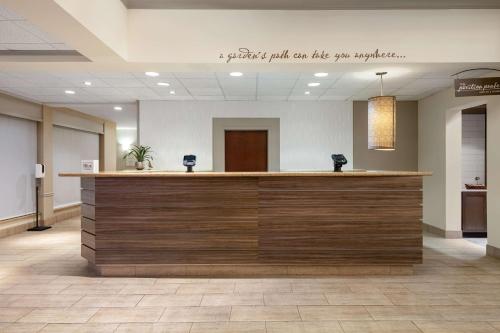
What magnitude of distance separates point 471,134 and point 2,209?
10335mm

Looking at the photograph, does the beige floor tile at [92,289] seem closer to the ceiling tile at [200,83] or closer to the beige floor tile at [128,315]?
the beige floor tile at [128,315]

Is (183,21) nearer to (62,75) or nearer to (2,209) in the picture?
(62,75)

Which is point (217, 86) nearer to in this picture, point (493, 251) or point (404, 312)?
point (404, 312)

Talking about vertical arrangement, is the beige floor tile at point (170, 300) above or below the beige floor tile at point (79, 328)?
above

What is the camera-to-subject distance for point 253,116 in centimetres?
861

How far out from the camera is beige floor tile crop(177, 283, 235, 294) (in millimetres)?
4320

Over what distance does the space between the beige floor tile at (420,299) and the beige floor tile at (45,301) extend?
11.4 ft

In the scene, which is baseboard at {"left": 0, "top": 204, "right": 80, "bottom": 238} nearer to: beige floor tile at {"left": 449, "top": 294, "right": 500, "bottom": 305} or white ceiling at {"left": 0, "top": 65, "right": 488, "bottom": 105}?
white ceiling at {"left": 0, "top": 65, "right": 488, "bottom": 105}

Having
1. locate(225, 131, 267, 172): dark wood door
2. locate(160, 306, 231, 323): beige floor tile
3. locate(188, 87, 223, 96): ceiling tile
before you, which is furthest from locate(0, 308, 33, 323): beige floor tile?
locate(225, 131, 267, 172): dark wood door

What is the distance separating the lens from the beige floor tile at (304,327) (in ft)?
10.8

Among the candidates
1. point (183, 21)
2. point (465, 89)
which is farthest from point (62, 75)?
point (465, 89)

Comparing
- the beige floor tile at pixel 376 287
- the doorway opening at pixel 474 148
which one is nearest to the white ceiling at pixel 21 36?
the beige floor tile at pixel 376 287

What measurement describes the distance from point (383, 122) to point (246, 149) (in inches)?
154

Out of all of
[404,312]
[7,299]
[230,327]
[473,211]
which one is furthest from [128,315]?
[473,211]
